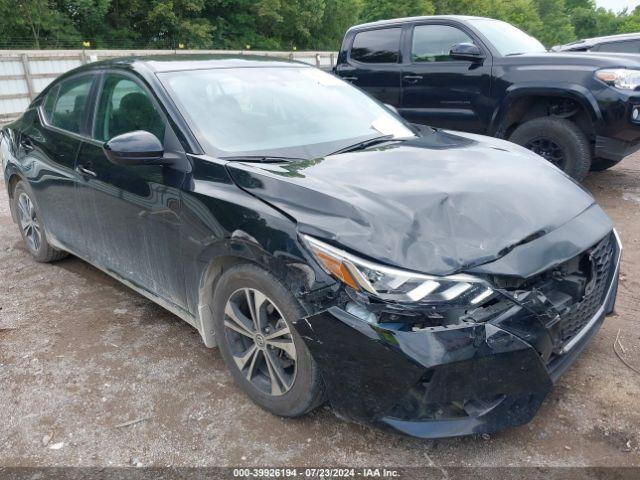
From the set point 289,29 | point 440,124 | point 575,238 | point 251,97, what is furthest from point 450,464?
point 289,29

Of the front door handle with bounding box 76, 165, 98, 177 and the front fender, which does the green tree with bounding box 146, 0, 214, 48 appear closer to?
the front fender

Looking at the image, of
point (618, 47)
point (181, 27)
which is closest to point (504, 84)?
point (618, 47)

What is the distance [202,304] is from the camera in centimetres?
286

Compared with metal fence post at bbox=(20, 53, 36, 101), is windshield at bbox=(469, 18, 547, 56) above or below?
above

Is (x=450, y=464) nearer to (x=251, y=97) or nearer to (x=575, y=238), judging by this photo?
(x=575, y=238)

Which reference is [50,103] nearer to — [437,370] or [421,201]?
[421,201]

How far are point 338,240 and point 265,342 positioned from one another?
693 mm

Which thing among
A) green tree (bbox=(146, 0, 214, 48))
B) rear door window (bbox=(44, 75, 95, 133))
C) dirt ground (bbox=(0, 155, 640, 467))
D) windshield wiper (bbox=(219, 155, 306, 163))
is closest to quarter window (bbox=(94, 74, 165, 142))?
rear door window (bbox=(44, 75, 95, 133))

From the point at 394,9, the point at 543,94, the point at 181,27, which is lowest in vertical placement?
the point at 543,94

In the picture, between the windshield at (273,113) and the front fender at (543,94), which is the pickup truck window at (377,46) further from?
the windshield at (273,113)

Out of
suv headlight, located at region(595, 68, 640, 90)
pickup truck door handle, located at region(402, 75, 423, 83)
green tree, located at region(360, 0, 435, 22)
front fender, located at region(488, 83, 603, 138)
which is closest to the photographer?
suv headlight, located at region(595, 68, 640, 90)

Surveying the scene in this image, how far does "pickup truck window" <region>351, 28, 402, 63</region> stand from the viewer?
6.93 meters

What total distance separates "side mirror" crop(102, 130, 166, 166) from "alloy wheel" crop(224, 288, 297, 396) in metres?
0.84

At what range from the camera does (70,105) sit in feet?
13.0
